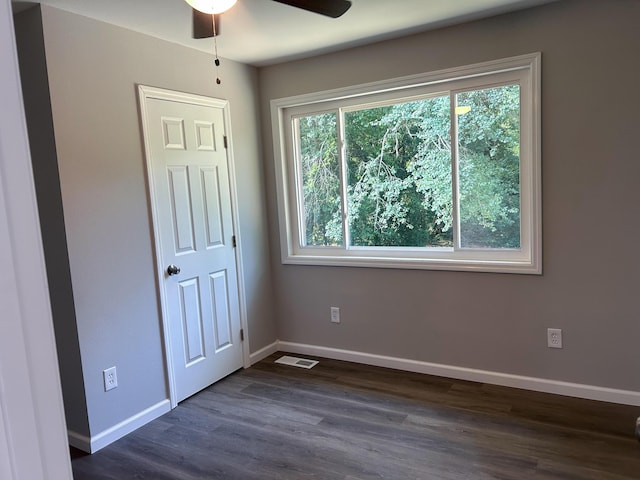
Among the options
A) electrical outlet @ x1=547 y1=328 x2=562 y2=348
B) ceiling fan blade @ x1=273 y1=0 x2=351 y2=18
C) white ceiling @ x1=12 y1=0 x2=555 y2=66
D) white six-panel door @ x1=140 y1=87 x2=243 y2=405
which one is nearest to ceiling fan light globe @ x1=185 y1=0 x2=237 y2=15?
ceiling fan blade @ x1=273 y1=0 x2=351 y2=18

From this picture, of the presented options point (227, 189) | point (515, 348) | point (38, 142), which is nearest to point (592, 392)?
point (515, 348)

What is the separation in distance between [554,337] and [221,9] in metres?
2.68

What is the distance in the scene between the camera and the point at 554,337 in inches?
116

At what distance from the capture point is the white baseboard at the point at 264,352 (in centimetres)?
380

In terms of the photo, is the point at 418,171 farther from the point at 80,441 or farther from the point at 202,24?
the point at 80,441

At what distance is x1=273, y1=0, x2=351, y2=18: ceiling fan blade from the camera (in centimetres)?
203

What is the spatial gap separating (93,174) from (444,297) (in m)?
2.39

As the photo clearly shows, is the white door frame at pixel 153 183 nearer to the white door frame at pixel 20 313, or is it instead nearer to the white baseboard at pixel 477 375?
the white baseboard at pixel 477 375

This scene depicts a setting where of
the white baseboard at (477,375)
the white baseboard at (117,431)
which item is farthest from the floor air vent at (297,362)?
the white baseboard at (117,431)

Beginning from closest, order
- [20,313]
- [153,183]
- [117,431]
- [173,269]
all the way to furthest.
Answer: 1. [20,313]
2. [117,431]
3. [153,183]
4. [173,269]

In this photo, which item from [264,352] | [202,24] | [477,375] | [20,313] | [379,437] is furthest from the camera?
[264,352]

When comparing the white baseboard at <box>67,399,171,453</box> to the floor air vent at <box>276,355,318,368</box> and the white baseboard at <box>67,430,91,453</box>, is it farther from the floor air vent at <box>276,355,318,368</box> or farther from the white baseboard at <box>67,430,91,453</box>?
the floor air vent at <box>276,355,318,368</box>

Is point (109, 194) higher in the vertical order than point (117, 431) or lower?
higher

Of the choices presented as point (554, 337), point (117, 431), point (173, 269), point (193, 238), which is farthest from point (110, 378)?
point (554, 337)
